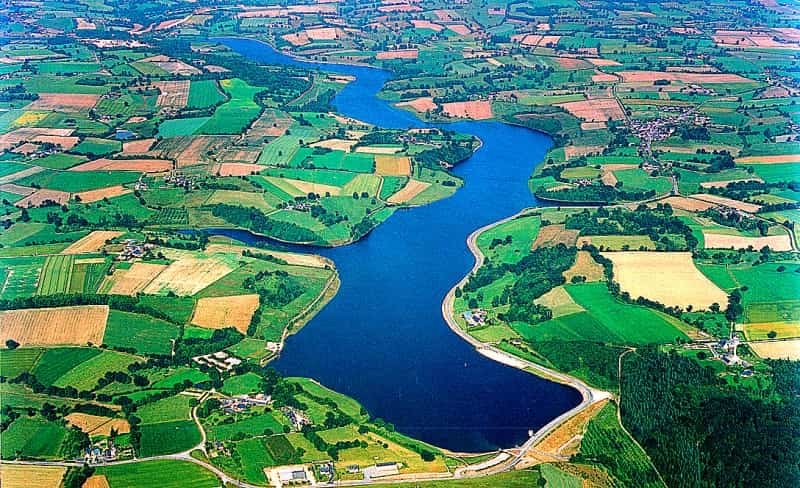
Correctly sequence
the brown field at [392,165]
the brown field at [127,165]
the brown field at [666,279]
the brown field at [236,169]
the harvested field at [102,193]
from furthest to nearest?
the brown field at [392,165], the brown field at [127,165], the brown field at [236,169], the harvested field at [102,193], the brown field at [666,279]

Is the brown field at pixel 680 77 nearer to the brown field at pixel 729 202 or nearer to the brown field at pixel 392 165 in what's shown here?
the brown field at pixel 729 202

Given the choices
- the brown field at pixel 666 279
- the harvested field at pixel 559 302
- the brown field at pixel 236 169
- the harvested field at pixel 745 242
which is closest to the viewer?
the harvested field at pixel 559 302

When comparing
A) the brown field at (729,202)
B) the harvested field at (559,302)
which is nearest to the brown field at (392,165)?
the brown field at (729,202)

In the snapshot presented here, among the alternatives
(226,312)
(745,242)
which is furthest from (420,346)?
(745,242)

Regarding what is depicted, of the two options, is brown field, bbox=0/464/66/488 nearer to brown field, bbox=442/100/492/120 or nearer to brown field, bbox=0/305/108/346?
brown field, bbox=0/305/108/346

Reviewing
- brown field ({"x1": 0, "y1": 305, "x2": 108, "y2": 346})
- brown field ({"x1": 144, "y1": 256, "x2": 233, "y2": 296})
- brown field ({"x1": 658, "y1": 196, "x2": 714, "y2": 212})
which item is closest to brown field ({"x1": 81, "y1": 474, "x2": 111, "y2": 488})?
brown field ({"x1": 0, "y1": 305, "x2": 108, "y2": 346})

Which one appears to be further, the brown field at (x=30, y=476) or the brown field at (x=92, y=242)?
the brown field at (x=92, y=242)

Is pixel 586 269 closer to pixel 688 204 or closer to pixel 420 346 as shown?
pixel 420 346
